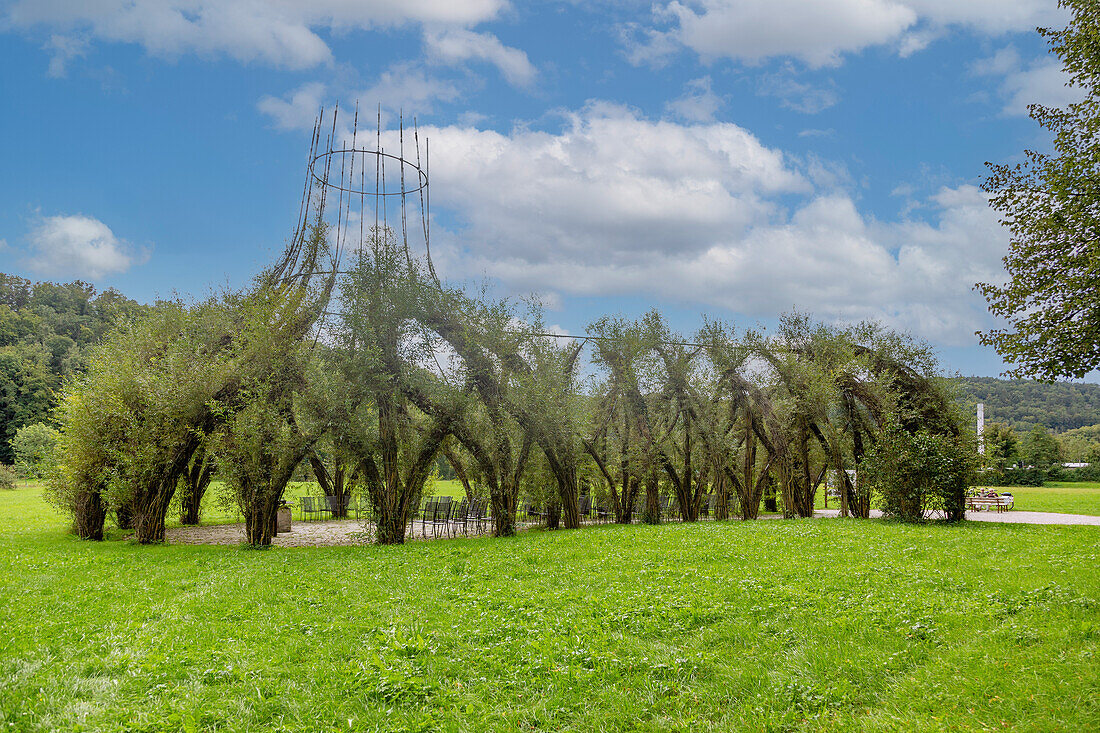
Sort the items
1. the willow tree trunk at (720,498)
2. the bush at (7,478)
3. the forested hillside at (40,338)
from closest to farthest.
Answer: the willow tree trunk at (720,498), the bush at (7,478), the forested hillside at (40,338)

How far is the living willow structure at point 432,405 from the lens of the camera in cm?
1464

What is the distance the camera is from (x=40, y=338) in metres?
63.3

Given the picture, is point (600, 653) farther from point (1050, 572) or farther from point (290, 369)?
point (290, 369)

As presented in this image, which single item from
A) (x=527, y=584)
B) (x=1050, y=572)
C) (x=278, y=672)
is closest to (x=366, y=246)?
(x=527, y=584)

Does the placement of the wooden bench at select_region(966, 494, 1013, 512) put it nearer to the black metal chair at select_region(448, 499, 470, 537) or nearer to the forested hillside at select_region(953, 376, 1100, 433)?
the black metal chair at select_region(448, 499, 470, 537)

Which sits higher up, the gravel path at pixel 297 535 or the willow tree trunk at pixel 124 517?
the willow tree trunk at pixel 124 517

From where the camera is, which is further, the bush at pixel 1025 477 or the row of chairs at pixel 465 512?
the bush at pixel 1025 477

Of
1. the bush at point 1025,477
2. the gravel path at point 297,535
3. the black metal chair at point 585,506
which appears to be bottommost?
the bush at point 1025,477

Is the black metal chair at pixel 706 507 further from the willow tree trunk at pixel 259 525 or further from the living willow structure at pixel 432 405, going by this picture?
the willow tree trunk at pixel 259 525

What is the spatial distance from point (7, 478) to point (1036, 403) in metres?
77.9

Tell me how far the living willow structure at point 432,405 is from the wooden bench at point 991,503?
23.5 ft

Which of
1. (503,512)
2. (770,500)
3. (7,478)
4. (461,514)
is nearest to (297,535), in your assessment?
(461,514)

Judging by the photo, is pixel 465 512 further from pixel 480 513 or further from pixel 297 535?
pixel 297 535

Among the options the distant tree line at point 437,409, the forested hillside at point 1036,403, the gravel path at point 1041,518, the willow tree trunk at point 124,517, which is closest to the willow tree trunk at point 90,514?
the distant tree line at point 437,409
